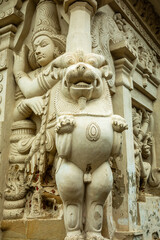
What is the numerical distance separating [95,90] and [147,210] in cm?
144

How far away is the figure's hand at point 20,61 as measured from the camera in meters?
2.54

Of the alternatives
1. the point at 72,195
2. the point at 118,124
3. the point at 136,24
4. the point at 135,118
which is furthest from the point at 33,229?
the point at 136,24

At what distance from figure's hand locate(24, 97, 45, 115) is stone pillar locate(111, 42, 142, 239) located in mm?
707

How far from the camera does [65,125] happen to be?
5.15ft

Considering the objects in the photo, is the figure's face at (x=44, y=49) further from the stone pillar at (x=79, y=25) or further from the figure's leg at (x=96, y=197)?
the figure's leg at (x=96, y=197)

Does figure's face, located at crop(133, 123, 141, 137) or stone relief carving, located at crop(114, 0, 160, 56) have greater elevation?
stone relief carving, located at crop(114, 0, 160, 56)

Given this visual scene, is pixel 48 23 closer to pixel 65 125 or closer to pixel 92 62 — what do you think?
pixel 92 62

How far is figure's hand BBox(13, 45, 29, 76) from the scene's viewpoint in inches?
100

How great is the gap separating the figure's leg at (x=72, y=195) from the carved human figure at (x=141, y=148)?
43.4 inches

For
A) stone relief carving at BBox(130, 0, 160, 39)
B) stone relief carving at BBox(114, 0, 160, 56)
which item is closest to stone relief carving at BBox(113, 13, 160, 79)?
stone relief carving at BBox(114, 0, 160, 56)

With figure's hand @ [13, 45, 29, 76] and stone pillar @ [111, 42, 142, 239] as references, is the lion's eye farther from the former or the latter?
figure's hand @ [13, 45, 29, 76]

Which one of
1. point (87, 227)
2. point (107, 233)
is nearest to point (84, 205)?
point (87, 227)

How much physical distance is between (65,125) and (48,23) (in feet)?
4.45

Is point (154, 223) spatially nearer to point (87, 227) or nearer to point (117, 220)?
point (117, 220)
